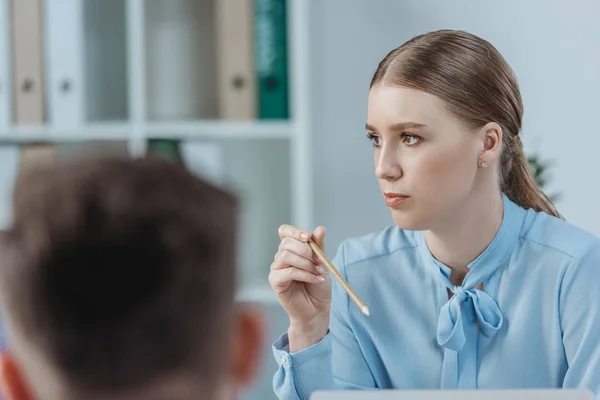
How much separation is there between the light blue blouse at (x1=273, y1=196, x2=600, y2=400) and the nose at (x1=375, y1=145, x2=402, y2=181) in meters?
0.19

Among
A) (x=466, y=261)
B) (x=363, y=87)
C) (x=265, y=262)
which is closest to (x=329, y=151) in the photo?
(x=363, y=87)

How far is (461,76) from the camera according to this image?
4.61ft

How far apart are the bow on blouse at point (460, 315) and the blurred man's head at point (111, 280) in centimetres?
89

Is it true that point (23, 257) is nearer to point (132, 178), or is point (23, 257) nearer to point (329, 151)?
point (132, 178)

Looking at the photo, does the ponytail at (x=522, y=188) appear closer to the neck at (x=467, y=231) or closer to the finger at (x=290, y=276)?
the neck at (x=467, y=231)

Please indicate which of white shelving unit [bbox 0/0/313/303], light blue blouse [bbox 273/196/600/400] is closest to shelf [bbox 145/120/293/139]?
white shelving unit [bbox 0/0/313/303]

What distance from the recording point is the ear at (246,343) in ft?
1.95

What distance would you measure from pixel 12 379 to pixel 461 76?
40.4 inches

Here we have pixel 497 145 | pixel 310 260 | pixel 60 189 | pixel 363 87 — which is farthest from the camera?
pixel 363 87

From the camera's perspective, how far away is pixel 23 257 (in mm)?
515

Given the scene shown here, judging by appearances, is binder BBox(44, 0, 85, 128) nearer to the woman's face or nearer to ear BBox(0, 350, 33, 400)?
the woman's face

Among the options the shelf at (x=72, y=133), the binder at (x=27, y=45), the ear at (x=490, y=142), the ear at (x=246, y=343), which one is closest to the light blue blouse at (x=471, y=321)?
the ear at (x=490, y=142)

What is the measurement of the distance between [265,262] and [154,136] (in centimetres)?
49

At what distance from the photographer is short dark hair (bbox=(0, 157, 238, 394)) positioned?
51 cm
